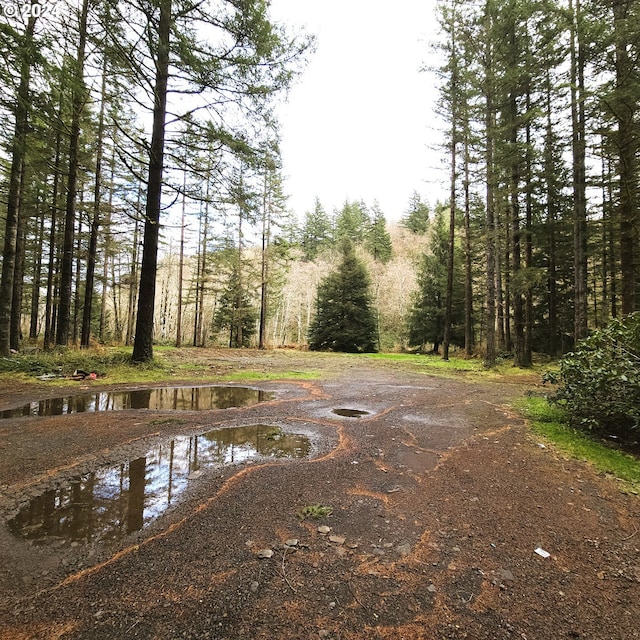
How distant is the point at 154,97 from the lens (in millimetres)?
9734

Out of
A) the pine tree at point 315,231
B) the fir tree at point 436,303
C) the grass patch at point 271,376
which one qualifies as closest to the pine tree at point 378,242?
the pine tree at point 315,231

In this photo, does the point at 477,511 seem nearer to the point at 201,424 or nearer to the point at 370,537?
the point at 370,537

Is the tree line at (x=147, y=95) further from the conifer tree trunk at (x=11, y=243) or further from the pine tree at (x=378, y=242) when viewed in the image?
the pine tree at (x=378, y=242)

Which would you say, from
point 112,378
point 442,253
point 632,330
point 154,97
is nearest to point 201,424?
point 112,378

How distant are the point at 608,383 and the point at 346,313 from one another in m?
20.7

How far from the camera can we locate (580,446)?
468 cm

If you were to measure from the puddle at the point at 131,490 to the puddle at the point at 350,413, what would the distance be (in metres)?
1.61

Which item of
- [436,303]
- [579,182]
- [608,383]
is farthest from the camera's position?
[436,303]

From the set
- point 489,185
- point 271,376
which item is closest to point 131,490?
point 271,376

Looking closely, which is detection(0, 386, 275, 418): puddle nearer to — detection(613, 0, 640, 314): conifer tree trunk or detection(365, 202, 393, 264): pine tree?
detection(613, 0, 640, 314): conifer tree trunk

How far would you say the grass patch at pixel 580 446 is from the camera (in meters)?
3.86

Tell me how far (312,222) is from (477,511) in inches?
1969

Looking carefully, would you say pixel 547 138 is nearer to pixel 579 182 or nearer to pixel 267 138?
pixel 579 182

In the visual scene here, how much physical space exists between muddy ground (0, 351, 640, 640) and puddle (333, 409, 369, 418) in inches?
63.8
